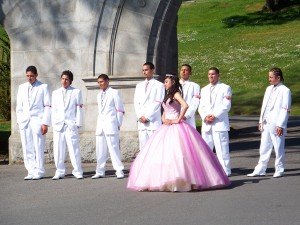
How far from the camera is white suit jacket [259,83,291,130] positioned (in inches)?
568

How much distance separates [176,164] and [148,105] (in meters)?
2.63

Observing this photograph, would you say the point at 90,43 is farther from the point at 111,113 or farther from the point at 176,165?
the point at 176,165

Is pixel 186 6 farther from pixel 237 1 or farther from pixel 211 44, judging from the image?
pixel 211 44

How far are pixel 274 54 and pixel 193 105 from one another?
2997cm

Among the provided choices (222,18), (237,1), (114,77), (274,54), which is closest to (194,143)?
(114,77)

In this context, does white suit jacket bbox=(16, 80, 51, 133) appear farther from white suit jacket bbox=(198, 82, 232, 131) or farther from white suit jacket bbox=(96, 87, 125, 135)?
white suit jacket bbox=(198, 82, 232, 131)

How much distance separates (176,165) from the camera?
42.2 ft

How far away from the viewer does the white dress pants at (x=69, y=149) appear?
15.2 m

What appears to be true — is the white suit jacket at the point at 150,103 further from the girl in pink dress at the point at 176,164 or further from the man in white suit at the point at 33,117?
the girl in pink dress at the point at 176,164

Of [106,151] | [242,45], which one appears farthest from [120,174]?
[242,45]

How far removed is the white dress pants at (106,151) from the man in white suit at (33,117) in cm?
94

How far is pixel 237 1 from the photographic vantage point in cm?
6306

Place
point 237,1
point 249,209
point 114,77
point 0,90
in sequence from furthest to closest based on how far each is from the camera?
point 237,1, point 0,90, point 114,77, point 249,209

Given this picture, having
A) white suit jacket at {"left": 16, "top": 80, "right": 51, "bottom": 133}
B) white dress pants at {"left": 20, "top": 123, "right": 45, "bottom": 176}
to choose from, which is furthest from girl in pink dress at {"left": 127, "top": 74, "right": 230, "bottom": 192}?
white suit jacket at {"left": 16, "top": 80, "right": 51, "bottom": 133}
